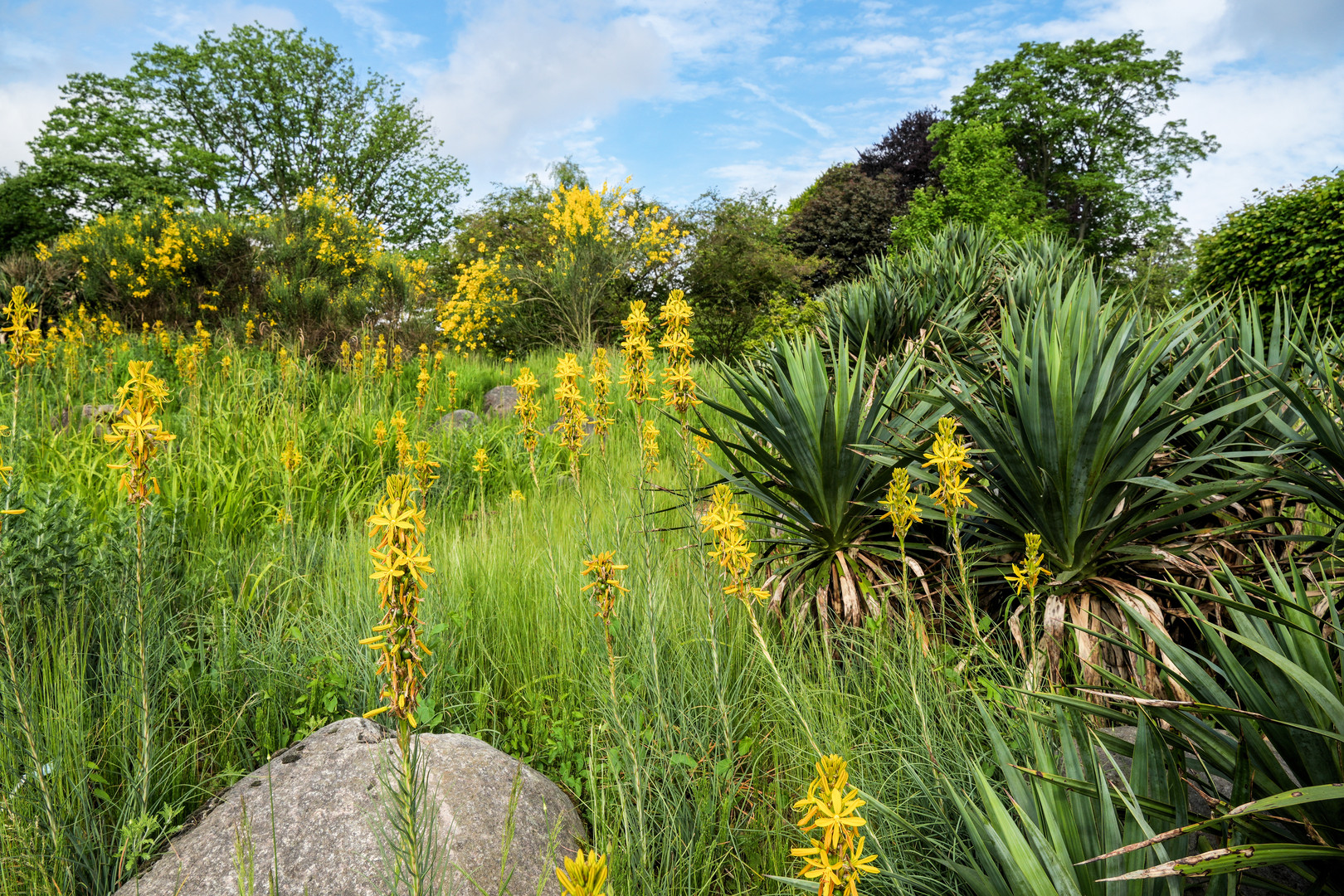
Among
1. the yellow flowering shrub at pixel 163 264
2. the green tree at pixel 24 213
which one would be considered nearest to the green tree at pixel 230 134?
the green tree at pixel 24 213

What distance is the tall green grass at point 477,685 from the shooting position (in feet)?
6.38

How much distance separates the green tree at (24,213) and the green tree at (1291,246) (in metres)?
31.8

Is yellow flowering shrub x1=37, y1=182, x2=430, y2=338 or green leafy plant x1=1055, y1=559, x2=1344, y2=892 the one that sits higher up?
yellow flowering shrub x1=37, y1=182, x2=430, y2=338

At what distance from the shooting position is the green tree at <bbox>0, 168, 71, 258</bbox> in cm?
2250

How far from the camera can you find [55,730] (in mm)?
2244

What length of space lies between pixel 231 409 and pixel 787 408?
5.34 m

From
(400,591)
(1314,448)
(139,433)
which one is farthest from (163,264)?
(1314,448)

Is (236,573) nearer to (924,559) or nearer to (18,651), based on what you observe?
(18,651)

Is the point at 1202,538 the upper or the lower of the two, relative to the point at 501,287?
lower

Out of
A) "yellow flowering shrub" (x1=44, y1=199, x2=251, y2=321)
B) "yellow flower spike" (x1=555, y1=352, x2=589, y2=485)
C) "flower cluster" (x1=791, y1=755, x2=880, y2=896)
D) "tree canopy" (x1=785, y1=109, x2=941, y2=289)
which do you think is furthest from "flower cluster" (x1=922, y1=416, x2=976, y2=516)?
"tree canopy" (x1=785, y1=109, x2=941, y2=289)

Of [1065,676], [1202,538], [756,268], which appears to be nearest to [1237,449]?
[1202,538]

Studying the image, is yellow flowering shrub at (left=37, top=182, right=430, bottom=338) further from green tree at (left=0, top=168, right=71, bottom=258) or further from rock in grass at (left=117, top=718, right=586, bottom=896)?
green tree at (left=0, top=168, right=71, bottom=258)

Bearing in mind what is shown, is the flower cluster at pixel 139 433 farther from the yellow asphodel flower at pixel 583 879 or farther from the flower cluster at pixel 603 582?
the yellow asphodel flower at pixel 583 879

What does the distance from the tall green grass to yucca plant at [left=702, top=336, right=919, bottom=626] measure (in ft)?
0.92
